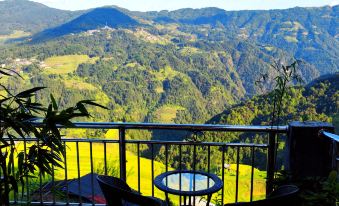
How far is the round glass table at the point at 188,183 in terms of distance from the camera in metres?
2.56

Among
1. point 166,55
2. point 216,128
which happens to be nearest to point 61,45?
point 166,55

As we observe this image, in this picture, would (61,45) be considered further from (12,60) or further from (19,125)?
(19,125)

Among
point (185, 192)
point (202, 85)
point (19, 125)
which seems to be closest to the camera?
point (19, 125)

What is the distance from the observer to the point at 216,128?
11.0ft

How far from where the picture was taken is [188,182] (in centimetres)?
286

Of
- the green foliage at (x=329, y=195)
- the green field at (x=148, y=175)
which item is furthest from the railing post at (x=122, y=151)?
the green field at (x=148, y=175)

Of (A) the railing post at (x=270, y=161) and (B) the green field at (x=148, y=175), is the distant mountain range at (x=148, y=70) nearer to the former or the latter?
(B) the green field at (x=148, y=175)

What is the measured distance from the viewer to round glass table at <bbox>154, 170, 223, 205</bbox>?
8.41 feet

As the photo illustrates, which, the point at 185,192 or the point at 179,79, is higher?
the point at 185,192

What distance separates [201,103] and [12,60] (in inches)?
2575

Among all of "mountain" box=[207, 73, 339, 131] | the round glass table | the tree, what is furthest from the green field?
the tree

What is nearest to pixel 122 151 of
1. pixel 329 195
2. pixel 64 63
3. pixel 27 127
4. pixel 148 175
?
pixel 27 127

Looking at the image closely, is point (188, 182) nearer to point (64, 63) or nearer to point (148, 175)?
point (148, 175)

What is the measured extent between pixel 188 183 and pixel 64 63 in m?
123
